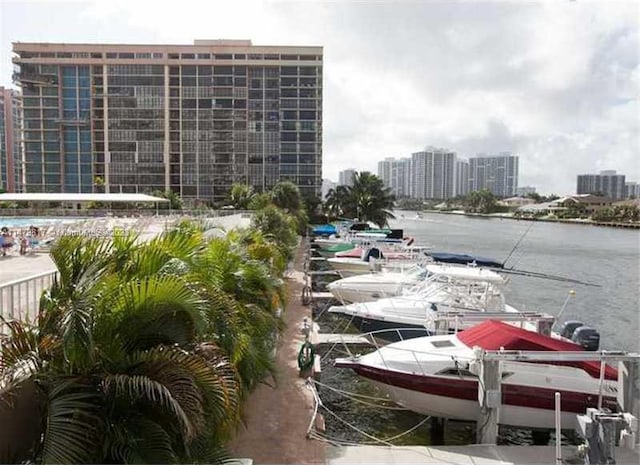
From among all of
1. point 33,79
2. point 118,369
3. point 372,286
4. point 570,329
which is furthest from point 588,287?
point 33,79

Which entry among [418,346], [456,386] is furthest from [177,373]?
[418,346]

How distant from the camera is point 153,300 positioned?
4090 mm

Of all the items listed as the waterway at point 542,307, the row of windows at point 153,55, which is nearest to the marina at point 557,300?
the waterway at point 542,307

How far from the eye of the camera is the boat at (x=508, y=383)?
376 inches

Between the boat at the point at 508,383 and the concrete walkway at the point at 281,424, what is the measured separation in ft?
6.19

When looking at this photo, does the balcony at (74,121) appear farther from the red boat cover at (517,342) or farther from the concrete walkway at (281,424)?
the red boat cover at (517,342)

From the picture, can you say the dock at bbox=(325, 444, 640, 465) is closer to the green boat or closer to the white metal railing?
the white metal railing

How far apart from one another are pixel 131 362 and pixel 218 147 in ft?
267

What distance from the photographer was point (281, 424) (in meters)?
9.04

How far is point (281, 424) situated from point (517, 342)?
4.84 meters

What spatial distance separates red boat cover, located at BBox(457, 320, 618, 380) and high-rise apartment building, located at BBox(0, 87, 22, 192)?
114m

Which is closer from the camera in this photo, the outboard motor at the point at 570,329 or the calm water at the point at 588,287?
the outboard motor at the point at 570,329

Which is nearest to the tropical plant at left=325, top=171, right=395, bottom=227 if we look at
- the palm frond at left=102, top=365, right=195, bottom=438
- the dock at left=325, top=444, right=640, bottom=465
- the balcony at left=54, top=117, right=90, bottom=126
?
the balcony at left=54, top=117, right=90, bottom=126

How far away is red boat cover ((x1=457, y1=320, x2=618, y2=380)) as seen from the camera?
9875 millimetres
